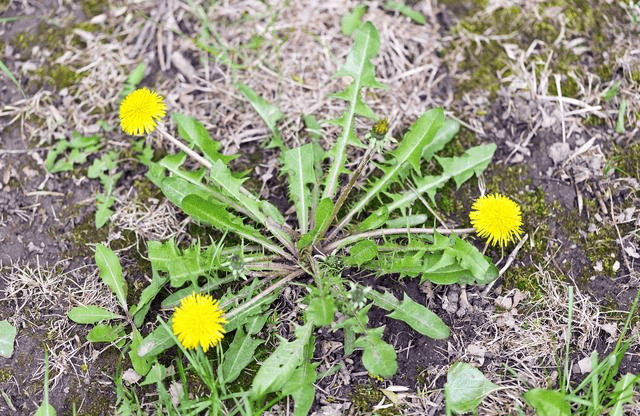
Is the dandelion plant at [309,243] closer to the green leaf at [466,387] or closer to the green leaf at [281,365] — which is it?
the green leaf at [281,365]

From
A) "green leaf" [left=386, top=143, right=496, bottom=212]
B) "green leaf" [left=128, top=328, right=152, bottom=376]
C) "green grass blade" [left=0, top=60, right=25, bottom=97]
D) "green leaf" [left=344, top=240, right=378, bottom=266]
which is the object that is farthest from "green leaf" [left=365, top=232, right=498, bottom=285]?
"green grass blade" [left=0, top=60, right=25, bottom=97]

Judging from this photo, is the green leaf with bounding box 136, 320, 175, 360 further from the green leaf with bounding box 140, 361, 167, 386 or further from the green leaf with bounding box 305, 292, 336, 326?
the green leaf with bounding box 305, 292, 336, 326

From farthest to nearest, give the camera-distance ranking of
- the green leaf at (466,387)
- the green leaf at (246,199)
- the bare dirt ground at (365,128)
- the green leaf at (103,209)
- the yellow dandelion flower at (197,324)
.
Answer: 1. the green leaf at (103,209)
2. the green leaf at (246,199)
3. the bare dirt ground at (365,128)
4. the green leaf at (466,387)
5. the yellow dandelion flower at (197,324)

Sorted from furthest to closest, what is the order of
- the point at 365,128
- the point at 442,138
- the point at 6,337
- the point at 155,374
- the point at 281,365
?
the point at 365,128
the point at 442,138
the point at 6,337
the point at 155,374
the point at 281,365

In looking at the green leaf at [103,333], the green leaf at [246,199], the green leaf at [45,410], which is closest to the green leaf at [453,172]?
the green leaf at [246,199]

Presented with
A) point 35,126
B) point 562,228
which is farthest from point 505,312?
point 35,126

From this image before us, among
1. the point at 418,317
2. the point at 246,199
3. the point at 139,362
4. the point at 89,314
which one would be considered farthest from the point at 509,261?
the point at 89,314

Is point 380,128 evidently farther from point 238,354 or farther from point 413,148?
point 238,354
